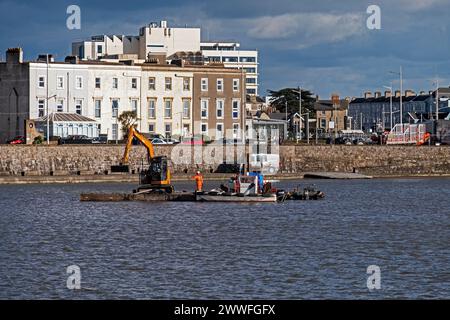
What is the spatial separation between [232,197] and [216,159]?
33.0m

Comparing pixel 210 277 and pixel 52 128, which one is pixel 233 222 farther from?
pixel 52 128

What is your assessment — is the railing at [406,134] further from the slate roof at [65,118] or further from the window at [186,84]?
the slate roof at [65,118]

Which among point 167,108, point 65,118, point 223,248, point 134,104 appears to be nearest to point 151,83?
point 134,104

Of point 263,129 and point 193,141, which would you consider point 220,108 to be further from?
point 193,141

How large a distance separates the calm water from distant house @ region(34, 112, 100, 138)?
87.2ft

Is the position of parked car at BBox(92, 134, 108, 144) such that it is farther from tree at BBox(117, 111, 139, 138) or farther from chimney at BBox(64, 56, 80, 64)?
chimney at BBox(64, 56, 80, 64)

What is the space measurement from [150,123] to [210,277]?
78.7m

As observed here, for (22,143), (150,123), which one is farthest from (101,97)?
(22,143)

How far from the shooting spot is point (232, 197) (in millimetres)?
72125

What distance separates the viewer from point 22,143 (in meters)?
103

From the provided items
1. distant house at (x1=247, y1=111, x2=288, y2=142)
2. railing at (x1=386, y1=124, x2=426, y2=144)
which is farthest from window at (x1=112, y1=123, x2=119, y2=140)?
railing at (x1=386, y1=124, x2=426, y2=144)

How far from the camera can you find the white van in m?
102

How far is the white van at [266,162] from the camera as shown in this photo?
10216cm

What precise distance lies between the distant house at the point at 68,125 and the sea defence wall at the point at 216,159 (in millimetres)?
8656
